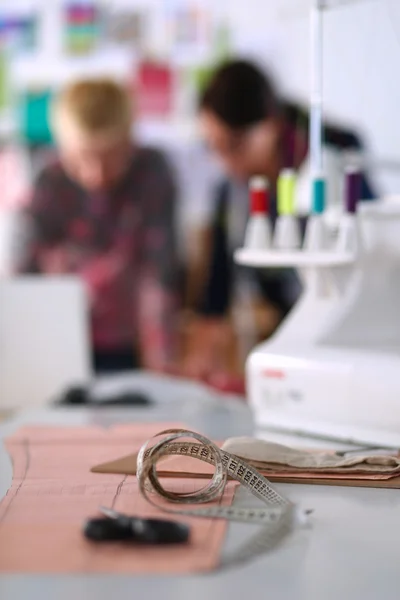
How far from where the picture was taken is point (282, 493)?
3.81 feet

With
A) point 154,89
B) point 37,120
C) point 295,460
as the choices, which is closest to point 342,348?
point 295,460

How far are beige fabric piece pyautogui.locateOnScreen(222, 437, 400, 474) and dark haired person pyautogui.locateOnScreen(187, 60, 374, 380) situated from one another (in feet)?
8.18

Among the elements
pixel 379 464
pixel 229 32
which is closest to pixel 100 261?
pixel 229 32

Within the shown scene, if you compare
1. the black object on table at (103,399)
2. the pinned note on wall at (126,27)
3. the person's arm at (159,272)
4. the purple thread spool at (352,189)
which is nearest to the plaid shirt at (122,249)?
the person's arm at (159,272)

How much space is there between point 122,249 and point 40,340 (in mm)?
1307

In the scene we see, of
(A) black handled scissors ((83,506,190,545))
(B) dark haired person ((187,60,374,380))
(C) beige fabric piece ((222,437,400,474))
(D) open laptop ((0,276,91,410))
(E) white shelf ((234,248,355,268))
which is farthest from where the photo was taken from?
(B) dark haired person ((187,60,374,380))

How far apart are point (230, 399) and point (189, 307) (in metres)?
1.77

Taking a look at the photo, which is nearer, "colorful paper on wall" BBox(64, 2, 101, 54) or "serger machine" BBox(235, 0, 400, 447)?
"serger machine" BBox(235, 0, 400, 447)

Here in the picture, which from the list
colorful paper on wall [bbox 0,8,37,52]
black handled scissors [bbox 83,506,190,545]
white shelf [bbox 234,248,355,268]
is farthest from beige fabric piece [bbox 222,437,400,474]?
colorful paper on wall [bbox 0,8,37,52]

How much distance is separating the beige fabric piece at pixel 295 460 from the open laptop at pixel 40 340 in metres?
1.36

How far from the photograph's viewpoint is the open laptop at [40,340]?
2.61 metres

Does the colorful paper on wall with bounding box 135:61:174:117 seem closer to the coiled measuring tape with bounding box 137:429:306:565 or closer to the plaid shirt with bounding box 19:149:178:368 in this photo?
the plaid shirt with bounding box 19:149:178:368

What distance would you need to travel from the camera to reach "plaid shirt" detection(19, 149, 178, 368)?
390cm

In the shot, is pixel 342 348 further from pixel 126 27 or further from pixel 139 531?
pixel 126 27
